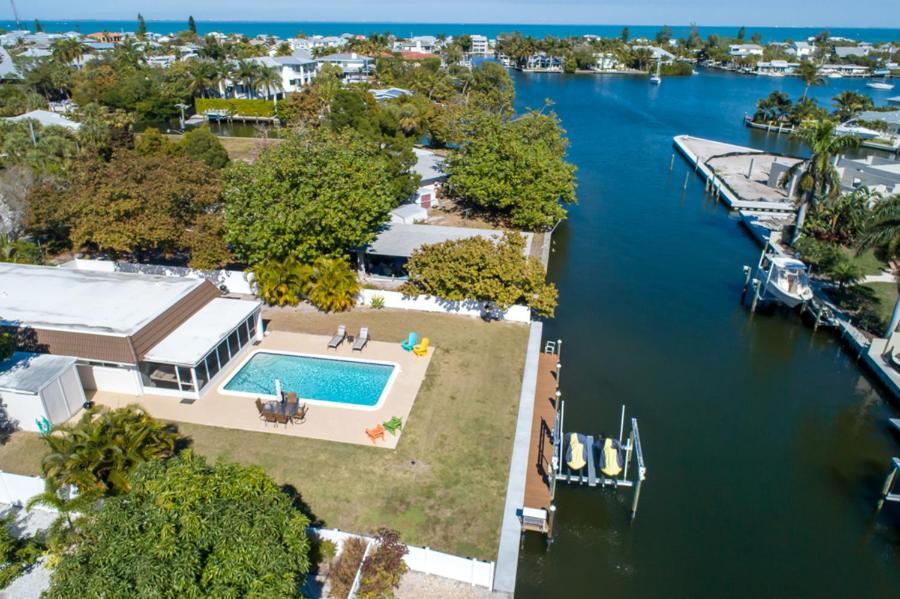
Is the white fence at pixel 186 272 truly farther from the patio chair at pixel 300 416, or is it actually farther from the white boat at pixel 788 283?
the white boat at pixel 788 283

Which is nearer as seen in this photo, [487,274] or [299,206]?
[487,274]

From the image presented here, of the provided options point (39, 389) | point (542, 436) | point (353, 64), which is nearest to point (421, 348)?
point (542, 436)

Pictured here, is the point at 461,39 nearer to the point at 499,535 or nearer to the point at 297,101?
the point at 297,101

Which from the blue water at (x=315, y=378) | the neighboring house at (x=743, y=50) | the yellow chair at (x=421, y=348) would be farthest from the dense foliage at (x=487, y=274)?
the neighboring house at (x=743, y=50)

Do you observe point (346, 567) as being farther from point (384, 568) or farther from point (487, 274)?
point (487, 274)

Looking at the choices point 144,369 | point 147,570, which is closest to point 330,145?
point 144,369

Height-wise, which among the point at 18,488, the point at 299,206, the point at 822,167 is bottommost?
the point at 18,488
